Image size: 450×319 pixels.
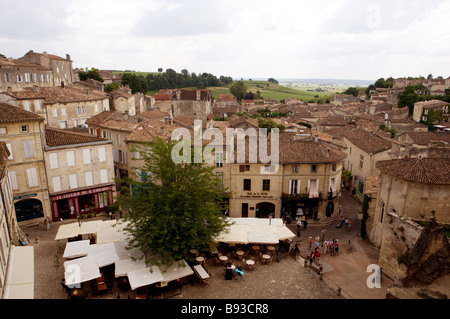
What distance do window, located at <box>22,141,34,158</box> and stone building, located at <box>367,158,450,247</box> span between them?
2714 cm

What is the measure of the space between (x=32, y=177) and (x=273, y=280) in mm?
20886

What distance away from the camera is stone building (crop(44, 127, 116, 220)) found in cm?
2755

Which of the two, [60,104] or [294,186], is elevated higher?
[60,104]

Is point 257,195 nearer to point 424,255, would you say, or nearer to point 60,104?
point 424,255

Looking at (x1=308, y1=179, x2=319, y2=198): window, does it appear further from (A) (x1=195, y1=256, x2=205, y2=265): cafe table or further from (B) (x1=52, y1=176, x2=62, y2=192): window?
(B) (x1=52, y1=176, x2=62, y2=192): window

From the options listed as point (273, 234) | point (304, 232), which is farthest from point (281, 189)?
point (273, 234)

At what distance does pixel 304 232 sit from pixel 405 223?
9.78 m

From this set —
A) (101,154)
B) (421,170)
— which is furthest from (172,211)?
(421,170)

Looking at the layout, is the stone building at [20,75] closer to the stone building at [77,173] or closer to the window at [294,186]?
the stone building at [77,173]

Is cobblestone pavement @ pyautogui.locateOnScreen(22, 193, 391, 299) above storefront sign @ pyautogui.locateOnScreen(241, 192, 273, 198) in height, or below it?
below

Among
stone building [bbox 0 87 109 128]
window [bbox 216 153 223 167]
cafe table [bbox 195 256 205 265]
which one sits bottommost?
cafe table [bbox 195 256 205 265]

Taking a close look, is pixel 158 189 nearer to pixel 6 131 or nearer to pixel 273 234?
pixel 273 234

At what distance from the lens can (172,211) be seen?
18.8m

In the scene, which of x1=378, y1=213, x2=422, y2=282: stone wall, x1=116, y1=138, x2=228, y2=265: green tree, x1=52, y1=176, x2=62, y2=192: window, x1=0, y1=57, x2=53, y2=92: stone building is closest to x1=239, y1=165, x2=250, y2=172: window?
x1=116, y1=138, x2=228, y2=265: green tree
